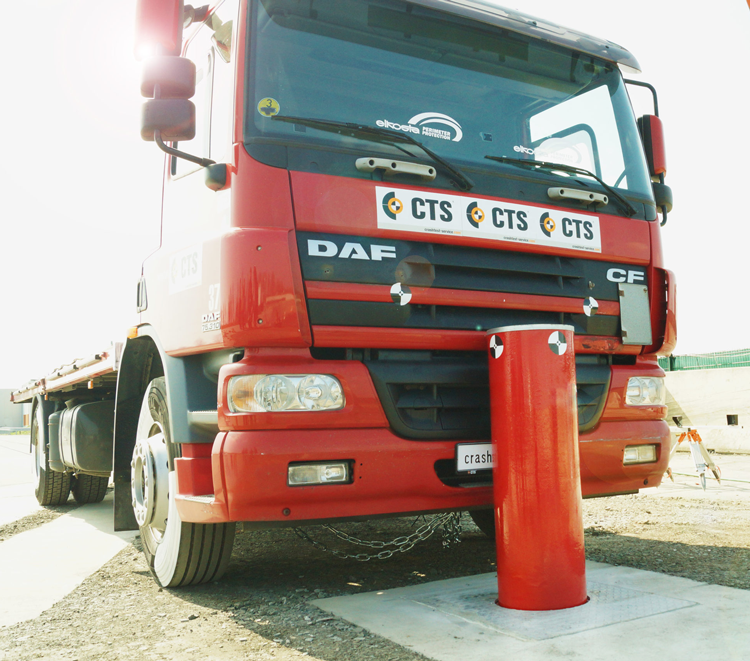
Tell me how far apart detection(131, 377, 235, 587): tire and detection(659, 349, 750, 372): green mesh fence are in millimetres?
13806

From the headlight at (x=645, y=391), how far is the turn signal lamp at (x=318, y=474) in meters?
1.55

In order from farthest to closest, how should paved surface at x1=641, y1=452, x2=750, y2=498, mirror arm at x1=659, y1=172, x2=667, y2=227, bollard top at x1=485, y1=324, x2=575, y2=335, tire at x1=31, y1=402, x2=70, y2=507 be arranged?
1. tire at x1=31, y1=402, x2=70, y2=507
2. paved surface at x1=641, y1=452, x2=750, y2=498
3. mirror arm at x1=659, y1=172, x2=667, y2=227
4. bollard top at x1=485, y1=324, x2=575, y2=335

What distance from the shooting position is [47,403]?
774 centimetres

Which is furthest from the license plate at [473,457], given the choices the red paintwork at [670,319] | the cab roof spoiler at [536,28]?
the cab roof spoiler at [536,28]

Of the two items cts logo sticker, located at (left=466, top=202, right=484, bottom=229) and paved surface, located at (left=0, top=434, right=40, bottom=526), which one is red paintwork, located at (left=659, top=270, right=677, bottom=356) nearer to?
cts logo sticker, located at (left=466, top=202, right=484, bottom=229)

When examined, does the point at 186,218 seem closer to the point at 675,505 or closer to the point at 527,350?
the point at 527,350

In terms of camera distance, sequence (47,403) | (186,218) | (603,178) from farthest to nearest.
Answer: (47,403) < (603,178) < (186,218)

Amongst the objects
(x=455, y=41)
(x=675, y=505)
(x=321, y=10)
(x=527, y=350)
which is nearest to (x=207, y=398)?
(x=527, y=350)

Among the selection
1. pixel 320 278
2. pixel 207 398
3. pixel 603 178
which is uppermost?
pixel 603 178

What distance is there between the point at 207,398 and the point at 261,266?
0.73 metres

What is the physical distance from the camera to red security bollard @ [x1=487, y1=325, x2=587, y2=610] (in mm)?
2922

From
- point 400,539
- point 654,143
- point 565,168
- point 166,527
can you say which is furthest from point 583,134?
point 166,527

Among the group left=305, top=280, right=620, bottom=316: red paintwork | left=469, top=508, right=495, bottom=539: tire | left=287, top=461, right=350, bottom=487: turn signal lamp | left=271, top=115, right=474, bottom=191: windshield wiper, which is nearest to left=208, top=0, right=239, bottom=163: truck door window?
left=271, top=115, right=474, bottom=191: windshield wiper

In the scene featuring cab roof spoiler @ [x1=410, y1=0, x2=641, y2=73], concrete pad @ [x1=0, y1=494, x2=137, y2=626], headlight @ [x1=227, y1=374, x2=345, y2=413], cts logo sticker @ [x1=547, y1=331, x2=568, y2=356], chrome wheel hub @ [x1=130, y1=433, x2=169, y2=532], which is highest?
cab roof spoiler @ [x1=410, y1=0, x2=641, y2=73]
